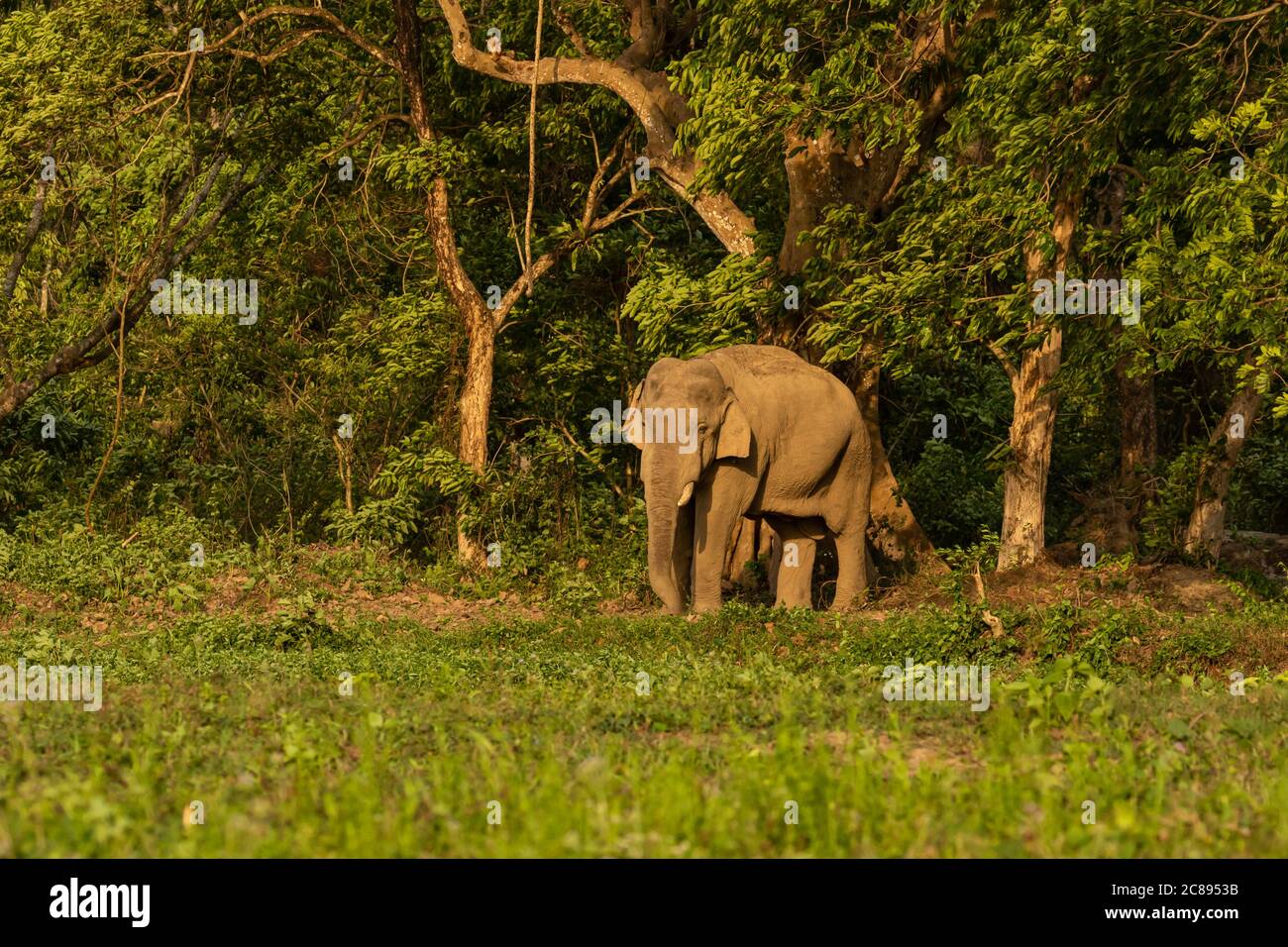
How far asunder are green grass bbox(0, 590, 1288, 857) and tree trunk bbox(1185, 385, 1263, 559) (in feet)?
14.1

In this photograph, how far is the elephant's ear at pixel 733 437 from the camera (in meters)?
14.9

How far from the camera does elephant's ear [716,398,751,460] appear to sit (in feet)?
49.0

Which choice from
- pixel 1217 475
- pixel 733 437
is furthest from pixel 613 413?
pixel 1217 475

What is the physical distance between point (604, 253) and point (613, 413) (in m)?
1.92

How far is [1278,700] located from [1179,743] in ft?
6.06

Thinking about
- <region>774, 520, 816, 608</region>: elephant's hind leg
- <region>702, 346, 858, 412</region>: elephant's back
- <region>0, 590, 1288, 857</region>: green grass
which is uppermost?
<region>702, 346, 858, 412</region>: elephant's back

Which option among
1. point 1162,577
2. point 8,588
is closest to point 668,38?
point 1162,577

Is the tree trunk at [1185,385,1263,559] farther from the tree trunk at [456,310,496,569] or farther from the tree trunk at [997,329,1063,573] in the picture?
the tree trunk at [456,310,496,569]

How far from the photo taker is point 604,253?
1991 cm

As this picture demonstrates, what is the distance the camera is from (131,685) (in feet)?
35.1

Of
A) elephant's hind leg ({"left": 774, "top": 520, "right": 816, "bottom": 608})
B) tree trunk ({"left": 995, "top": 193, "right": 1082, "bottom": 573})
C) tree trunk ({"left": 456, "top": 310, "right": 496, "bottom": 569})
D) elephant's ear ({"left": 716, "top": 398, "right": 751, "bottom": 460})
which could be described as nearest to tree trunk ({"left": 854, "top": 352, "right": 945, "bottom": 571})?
tree trunk ({"left": 995, "top": 193, "right": 1082, "bottom": 573})

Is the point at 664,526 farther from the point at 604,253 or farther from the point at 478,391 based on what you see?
the point at 604,253

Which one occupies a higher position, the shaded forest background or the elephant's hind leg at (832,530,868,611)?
the shaded forest background
